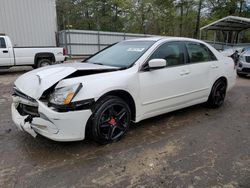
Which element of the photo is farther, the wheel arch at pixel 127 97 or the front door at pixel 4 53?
the front door at pixel 4 53

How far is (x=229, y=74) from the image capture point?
5133mm

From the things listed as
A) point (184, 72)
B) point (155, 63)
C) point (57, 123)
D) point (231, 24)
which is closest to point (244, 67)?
point (184, 72)

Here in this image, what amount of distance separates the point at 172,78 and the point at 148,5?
30.7m

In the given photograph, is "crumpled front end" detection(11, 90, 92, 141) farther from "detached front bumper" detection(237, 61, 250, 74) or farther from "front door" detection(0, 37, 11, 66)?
"detached front bumper" detection(237, 61, 250, 74)

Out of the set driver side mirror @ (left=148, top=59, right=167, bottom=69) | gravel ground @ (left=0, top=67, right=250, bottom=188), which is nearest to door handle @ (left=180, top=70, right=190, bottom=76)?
driver side mirror @ (left=148, top=59, right=167, bottom=69)

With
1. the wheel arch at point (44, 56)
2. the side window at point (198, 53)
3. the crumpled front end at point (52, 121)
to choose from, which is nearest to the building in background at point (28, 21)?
the wheel arch at point (44, 56)

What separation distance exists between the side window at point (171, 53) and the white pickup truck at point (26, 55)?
25.8ft

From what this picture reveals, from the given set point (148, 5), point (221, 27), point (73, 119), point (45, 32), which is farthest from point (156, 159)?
point (148, 5)

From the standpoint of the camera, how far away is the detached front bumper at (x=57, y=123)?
8.96ft

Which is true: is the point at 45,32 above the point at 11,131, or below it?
above

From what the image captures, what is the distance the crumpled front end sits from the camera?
2.74 metres

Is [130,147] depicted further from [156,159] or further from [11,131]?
[11,131]

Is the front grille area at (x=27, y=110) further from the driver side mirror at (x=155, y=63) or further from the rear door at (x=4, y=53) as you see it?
the rear door at (x=4, y=53)

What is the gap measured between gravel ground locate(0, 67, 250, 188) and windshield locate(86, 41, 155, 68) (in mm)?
1142
